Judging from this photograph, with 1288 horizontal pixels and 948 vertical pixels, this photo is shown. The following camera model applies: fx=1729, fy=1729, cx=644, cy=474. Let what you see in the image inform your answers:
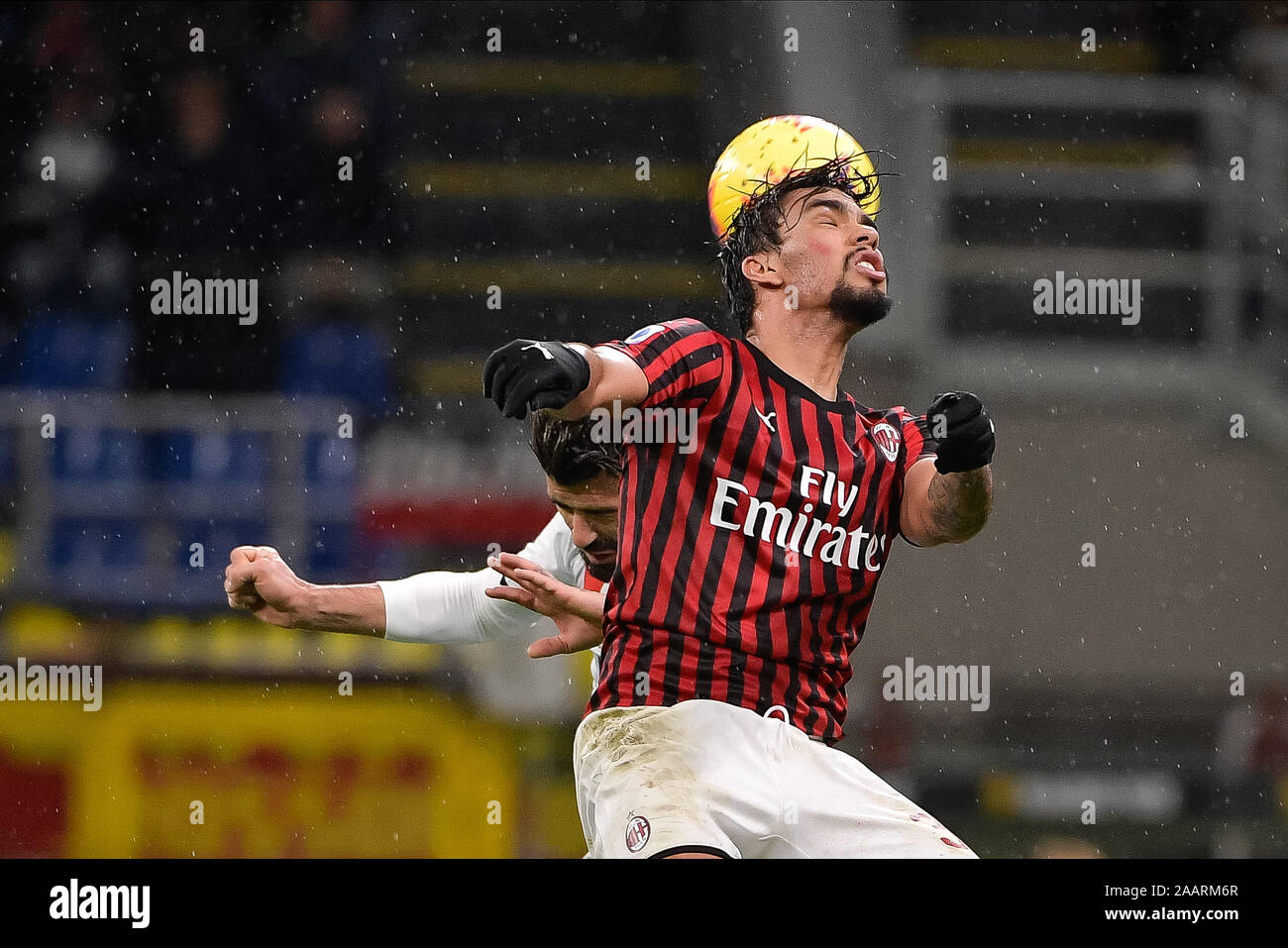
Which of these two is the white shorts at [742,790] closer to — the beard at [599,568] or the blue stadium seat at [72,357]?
the beard at [599,568]

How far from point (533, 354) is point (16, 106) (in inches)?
290

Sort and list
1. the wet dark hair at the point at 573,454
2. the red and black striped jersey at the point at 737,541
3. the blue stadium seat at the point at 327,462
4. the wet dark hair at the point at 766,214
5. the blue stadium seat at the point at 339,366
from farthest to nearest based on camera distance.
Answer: the blue stadium seat at the point at 339,366 → the blue stadium seat at the point at 327,462 → the wet dark hair at the point at 573,454 → the wet dark hair at the point at 766,214 → the red and black striped jersey at the point at 737,541

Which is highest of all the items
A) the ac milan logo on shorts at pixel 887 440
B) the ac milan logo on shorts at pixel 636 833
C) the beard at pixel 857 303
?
the beard at pixel 857 303

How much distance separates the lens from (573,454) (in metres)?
3.51

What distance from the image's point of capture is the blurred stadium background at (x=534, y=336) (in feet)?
A: 19.5

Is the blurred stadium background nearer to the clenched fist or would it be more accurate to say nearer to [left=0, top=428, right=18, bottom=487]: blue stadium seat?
[left=0, top=428, right=18, bottom=487]: blue stadium seat

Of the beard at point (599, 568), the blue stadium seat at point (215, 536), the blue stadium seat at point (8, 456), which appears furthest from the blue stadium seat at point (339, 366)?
the beard at point (599, 568)

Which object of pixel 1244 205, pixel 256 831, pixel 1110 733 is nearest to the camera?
pixel 256 831

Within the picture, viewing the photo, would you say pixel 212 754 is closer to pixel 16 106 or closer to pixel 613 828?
pixel 613 828

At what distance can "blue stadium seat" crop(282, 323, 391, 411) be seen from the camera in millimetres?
7199

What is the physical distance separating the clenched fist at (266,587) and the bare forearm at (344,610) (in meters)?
0.02

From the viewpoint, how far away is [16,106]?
29.3 feet

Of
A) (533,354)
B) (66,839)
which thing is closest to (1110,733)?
(66,839)

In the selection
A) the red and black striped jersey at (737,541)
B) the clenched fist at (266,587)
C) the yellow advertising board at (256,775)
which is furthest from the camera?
the yellow advertising board at (256,775)
